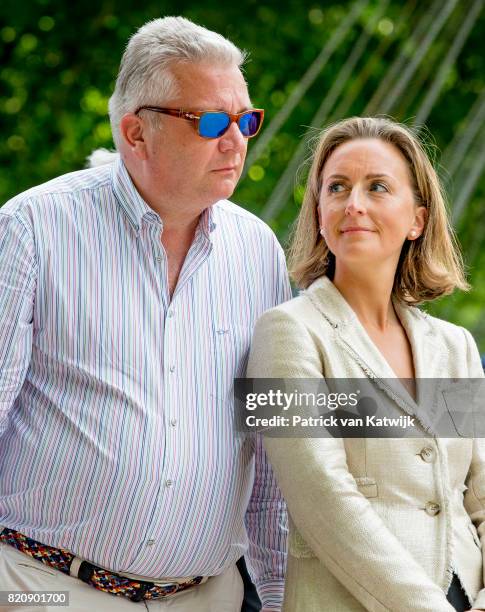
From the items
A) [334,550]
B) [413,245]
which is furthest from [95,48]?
[334,550]

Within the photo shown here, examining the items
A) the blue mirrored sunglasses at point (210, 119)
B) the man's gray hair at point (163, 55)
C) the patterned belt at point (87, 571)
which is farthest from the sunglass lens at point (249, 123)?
the patterned belt at point (87, 571)

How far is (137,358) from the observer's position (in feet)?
7.16

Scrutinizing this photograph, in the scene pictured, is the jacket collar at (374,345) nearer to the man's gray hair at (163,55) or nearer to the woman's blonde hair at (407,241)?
the woman's blonde hair at (407,241)

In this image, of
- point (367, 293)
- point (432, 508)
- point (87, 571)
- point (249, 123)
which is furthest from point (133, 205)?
point (432, 508)

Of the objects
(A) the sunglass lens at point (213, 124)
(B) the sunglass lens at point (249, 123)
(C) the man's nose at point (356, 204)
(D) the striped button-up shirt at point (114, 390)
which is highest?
(B) the sunglass lens at point (249, 123)

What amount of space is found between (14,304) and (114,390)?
259 millimetres

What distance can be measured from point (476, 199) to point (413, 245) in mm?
6632

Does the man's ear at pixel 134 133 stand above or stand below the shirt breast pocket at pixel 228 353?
above

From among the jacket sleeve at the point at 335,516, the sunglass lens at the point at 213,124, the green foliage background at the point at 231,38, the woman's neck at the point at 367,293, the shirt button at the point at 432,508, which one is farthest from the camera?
the green foliage background at the point at 231,38

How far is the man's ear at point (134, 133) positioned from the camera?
2.30 m

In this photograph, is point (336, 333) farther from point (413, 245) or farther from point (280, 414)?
point (413, 245)

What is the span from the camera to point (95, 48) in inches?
331

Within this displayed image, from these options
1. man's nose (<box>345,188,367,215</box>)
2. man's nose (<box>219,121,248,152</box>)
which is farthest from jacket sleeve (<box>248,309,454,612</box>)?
man's nose (<box>219,121,248,152</box>)

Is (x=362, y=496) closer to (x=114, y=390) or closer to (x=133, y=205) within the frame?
(x=114, y=390)
